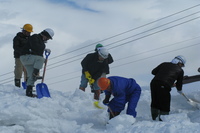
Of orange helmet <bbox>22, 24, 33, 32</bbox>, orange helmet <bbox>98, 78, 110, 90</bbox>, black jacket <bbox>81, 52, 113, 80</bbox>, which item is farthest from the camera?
orange helmet <bbox>22, 24, 33, 32</bbox>

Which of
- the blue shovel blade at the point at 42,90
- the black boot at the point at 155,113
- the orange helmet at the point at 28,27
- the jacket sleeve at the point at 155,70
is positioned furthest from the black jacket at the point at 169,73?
the orange helmet at the point at 28,27

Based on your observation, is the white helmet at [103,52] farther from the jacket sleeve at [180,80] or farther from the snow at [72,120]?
the jacket sleeve at [180,80]

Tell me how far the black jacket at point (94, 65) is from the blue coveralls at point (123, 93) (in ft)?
7.29

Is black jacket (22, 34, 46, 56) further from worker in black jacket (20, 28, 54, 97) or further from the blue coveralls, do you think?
the blue coveralls

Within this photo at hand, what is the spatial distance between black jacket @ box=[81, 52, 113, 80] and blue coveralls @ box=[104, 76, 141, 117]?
2.22 m

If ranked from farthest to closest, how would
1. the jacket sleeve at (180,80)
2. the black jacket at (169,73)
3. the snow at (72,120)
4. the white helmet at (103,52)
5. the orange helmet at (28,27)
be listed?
the orange helmet at (28,27) → the white helmet at (103,52) → the jacket sleeve at (180,80) → the black jacket at (169,73) → the snow at (72,120)

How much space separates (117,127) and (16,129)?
150 cm

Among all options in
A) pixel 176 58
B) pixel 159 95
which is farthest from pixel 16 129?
pixel 176 58

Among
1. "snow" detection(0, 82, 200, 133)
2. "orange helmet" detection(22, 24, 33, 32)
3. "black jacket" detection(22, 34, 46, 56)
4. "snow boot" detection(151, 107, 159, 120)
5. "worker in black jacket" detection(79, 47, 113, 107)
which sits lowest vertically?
"snow boot" detection(151, 107, 159, 120)

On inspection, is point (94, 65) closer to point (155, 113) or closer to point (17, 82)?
point (155, 113)

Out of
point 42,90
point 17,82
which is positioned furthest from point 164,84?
point 17,82

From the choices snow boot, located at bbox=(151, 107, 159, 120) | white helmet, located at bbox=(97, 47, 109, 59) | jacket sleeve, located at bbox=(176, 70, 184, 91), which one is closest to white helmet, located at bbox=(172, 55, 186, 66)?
jacket sleeve, located at bbox=(176, 70, 184, 91)

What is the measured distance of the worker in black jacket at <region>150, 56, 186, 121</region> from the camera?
6.56 metres

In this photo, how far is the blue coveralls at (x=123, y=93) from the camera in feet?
19.4
